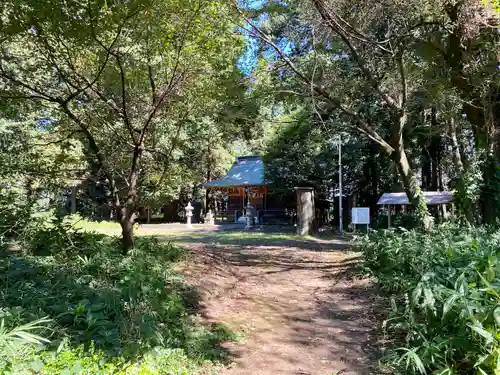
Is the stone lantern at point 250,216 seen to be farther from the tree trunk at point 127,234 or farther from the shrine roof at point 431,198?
the tree trunk at point 127,234

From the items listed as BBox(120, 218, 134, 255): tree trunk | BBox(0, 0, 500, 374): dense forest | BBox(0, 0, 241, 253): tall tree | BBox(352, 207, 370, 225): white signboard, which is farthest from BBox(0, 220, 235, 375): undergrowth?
BBox(352, 207, 370, 225): white signboard

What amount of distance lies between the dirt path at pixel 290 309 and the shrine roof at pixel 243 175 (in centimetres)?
1388

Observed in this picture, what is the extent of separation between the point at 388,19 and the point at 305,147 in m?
11.3

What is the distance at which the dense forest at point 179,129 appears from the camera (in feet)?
10.8

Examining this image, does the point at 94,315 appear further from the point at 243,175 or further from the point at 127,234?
the point at 243,175

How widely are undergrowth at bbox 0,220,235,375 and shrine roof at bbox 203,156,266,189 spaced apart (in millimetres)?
17126

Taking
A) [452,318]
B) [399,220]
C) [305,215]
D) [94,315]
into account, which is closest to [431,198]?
[399,220]

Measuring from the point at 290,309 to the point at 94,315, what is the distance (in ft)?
10.2

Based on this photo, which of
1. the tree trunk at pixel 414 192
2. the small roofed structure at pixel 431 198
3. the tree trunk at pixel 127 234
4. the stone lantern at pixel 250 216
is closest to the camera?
the tree trunk at pixel 127 234

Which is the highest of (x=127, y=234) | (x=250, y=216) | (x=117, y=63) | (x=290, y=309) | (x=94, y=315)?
(x=117, y=63)

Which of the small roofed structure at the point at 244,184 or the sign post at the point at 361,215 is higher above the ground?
the small roofed structure at the point at 244,184

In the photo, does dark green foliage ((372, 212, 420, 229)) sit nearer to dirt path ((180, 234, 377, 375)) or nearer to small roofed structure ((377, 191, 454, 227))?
small roofed structure ((377, 191, 454, 227))

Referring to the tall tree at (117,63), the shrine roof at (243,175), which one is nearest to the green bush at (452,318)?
the tall tree at (117,63)

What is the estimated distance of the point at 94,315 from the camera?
3574mm
